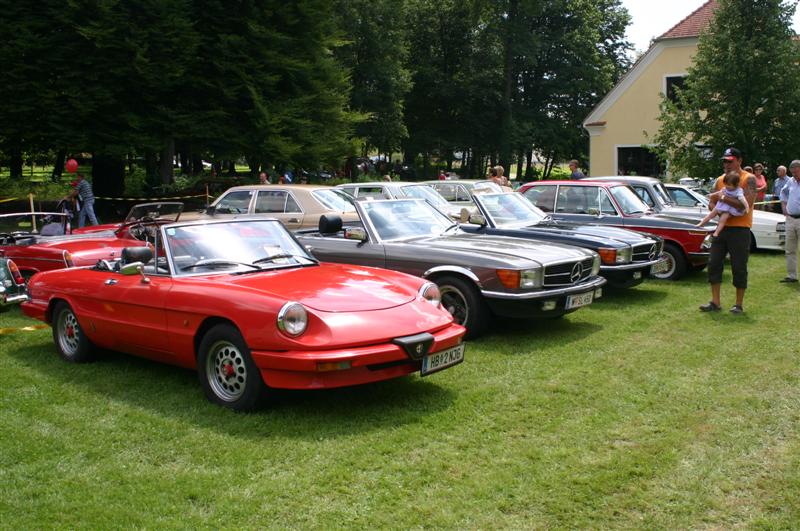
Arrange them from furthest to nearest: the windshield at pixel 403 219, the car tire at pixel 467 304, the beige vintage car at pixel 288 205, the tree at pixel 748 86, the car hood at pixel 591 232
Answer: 1. the tree at pixel 748 86
2. the beige vintage car at pixel 288 205
3. the car hood at pixel 591 232
4. the windshield at pixel 403 219
5. the car tire at pixel 467 304

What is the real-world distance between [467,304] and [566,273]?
1157 mm

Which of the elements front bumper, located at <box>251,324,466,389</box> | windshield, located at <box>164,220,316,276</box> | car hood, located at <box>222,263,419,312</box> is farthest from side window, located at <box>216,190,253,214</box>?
front bumper, located at <box>251,324,466,389</box>

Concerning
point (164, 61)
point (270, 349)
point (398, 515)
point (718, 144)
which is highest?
point (164, 61)

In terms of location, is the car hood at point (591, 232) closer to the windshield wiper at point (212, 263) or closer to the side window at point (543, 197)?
the side window at point (543, 197)

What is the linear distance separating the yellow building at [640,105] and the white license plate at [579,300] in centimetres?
2448

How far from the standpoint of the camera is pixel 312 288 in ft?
18.7

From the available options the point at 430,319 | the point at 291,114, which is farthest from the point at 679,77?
the point at 430,319

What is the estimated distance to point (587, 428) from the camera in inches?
200

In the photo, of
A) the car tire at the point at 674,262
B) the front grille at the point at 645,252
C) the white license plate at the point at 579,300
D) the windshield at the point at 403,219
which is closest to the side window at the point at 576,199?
the car tire at the point at 674,262

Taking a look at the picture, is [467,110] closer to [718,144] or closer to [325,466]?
[718,144]

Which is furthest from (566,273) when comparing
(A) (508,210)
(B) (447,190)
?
(B) (447,190)

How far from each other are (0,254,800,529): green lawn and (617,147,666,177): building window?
87.9 ft

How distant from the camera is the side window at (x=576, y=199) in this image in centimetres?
1243

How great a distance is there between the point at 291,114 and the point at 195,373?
1784 cm
